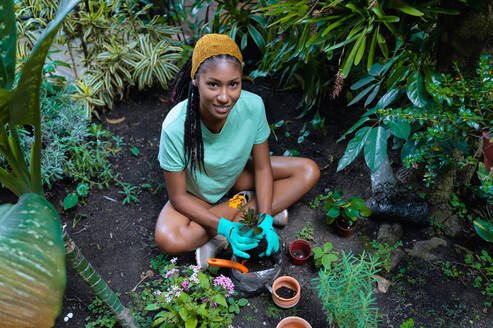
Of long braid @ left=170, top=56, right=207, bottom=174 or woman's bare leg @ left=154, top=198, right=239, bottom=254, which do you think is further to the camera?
woman's bare leg @ left=154, top=198, right=239, bottom=254

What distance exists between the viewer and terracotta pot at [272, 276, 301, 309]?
170cm

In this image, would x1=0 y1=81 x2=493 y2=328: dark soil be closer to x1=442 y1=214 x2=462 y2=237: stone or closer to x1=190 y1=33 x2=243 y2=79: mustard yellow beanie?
x1=442 y1=214 x2=462 y2=237: stone

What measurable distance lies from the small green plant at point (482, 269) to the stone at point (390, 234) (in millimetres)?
Result: 335

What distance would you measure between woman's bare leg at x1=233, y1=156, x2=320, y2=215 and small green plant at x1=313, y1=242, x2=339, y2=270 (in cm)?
34

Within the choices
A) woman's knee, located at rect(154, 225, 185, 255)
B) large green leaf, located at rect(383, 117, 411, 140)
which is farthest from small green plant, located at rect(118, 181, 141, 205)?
large green leaf, located at rect(383, 117, 411, 140)

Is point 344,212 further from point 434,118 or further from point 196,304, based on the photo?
point 196,304

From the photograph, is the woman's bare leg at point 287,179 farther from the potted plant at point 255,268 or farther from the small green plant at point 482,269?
the small green plant at point 482,269

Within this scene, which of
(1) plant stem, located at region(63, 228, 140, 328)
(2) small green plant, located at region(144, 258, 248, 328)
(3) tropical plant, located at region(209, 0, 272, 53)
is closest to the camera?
(1) plant stem, located at region(63, 228, 140, 328)

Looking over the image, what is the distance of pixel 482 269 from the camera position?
1.76m

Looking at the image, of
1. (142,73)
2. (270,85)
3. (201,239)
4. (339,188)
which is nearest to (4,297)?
(201,239)

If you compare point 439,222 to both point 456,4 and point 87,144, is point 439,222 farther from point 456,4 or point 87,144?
point 87,144

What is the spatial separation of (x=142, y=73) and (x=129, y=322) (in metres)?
2.02

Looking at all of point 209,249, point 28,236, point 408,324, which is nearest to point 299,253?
point 209,249

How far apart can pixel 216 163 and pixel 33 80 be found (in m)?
1.19
